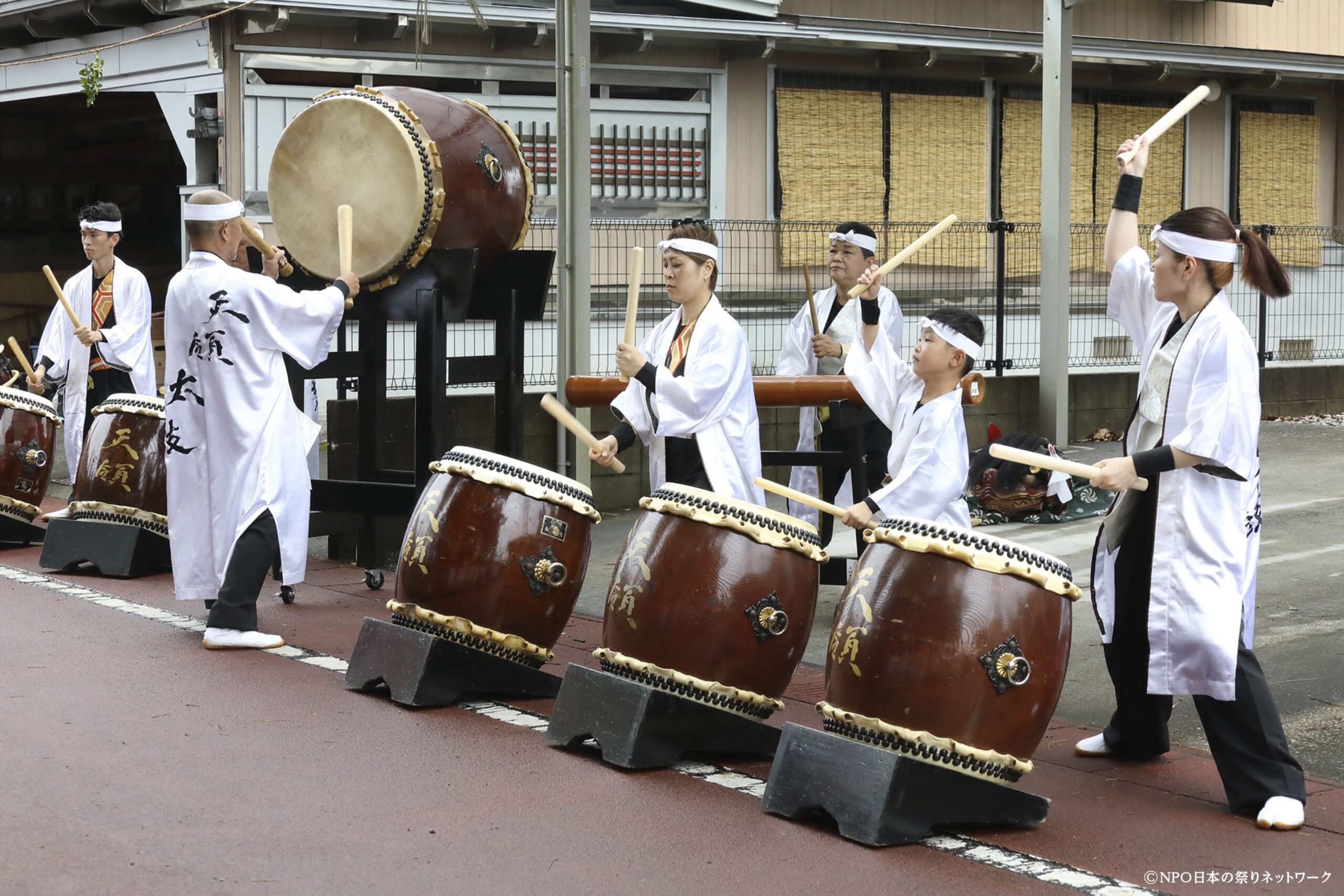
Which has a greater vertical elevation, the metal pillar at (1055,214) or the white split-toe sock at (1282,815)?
the metal pillar at (1055,214)

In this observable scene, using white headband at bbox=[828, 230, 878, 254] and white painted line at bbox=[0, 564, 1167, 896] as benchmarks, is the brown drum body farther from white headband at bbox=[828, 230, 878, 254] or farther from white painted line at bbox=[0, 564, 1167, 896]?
white headband at bbox=[828, 230, 878, 254]

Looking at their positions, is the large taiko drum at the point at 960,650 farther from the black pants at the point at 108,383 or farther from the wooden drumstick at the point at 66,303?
the black pants at the point at 108,383

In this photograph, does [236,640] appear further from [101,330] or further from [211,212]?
[101,330]

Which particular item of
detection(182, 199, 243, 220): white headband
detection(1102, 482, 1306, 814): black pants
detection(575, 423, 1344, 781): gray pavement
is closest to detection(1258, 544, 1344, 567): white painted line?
detection(575, 423, 1344, 781): gray pavement

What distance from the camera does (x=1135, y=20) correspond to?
48.2ft

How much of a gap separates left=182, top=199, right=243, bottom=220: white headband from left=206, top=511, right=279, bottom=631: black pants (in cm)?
116

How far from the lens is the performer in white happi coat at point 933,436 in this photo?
466 cm

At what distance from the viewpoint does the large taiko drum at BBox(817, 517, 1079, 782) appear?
377cm

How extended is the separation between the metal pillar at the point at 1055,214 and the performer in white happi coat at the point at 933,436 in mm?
5086

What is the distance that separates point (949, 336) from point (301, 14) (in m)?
7.58

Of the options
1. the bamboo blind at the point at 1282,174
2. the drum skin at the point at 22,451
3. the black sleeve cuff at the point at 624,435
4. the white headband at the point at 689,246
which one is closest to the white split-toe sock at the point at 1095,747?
the black sleeve cuff at the point at 624,435

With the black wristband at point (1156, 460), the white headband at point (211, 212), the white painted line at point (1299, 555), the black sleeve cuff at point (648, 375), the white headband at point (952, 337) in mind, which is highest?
the white headband at point (211, 212)

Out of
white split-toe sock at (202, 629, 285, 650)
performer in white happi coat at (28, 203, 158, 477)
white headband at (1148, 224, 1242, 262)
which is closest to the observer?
white headband at (1148, 224, 1242, 262)

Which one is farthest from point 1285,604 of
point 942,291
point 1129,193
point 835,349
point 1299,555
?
point 942,291
